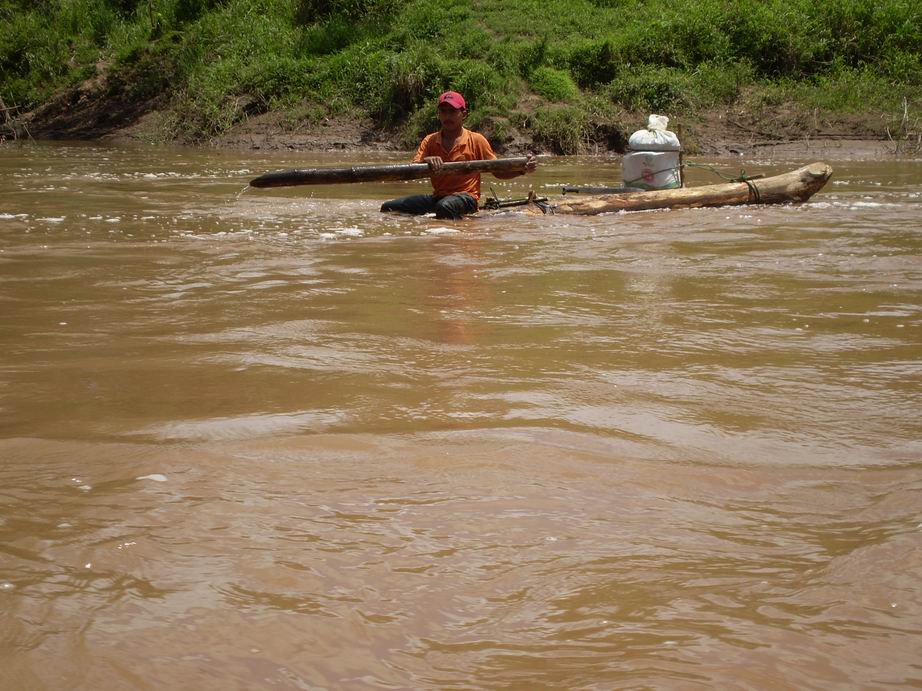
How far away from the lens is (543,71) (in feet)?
57.5

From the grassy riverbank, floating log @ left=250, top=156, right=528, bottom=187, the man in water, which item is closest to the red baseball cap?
the man in water

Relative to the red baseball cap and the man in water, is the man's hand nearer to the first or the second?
the man in water

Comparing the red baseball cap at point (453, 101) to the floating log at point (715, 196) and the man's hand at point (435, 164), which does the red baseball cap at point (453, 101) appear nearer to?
the man's hand at point (435, 164)

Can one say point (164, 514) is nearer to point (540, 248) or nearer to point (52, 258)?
point (52, 258)

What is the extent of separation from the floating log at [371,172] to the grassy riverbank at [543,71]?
8256mm

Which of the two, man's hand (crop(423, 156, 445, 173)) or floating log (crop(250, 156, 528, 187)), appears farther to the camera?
man's hand (crop(423, 156, 445, 173))

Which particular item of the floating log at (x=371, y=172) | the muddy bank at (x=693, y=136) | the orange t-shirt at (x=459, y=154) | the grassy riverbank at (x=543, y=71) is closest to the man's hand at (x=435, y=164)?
the floating log at (x=371, y=172)

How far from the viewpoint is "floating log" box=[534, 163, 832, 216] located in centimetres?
834

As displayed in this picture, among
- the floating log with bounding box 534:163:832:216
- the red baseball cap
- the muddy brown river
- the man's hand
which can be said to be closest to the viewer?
the muddy brown river

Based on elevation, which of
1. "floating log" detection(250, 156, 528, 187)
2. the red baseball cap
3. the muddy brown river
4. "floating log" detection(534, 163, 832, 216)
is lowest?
the muddy brown river

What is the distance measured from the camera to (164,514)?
2156 millimetres

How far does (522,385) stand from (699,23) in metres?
16.8

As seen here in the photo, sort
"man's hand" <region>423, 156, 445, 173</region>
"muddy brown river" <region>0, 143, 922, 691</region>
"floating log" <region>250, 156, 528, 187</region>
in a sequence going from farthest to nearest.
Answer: "man's hand" <region>423, 156, 445, 173</region> → "floating log" <region>250, 156, 528, 187</region> → "muddy brown river" <region>0, 143, 922, 691</region>

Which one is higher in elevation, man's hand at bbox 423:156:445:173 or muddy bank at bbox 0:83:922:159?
muddy bank at bbox 0:83:922:159
